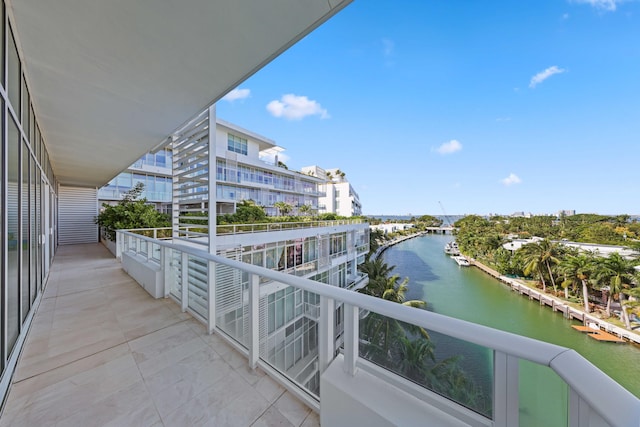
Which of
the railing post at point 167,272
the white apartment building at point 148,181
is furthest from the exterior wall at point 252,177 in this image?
the railing post at point 167,272

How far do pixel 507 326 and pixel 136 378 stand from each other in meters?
16.4

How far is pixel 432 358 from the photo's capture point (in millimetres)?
1177

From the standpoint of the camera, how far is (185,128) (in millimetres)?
3875

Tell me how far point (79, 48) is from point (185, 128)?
1.89 meters

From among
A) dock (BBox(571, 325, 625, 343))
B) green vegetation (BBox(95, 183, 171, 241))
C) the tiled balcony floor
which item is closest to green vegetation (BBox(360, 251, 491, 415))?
the tiled balcony floor

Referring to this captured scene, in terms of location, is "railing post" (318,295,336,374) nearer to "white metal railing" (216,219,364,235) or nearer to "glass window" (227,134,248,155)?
"white metal railing" (216,219,364,235)

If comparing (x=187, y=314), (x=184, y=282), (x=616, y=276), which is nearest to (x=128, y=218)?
(x=184, y=282)

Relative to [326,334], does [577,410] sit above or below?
above

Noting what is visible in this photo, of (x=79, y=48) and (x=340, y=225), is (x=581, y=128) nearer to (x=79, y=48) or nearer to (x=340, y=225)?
(x=340, y=225)

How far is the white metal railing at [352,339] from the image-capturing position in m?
0.63

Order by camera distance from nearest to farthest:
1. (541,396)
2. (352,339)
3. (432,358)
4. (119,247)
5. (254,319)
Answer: (541,396)
(432,358)
(352,339)
(254,319)
(119,247)

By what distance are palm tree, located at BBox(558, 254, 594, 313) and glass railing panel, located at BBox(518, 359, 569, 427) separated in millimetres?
20956

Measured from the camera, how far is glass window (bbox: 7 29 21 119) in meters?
1.94

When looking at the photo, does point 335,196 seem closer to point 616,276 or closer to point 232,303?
point 616,276
